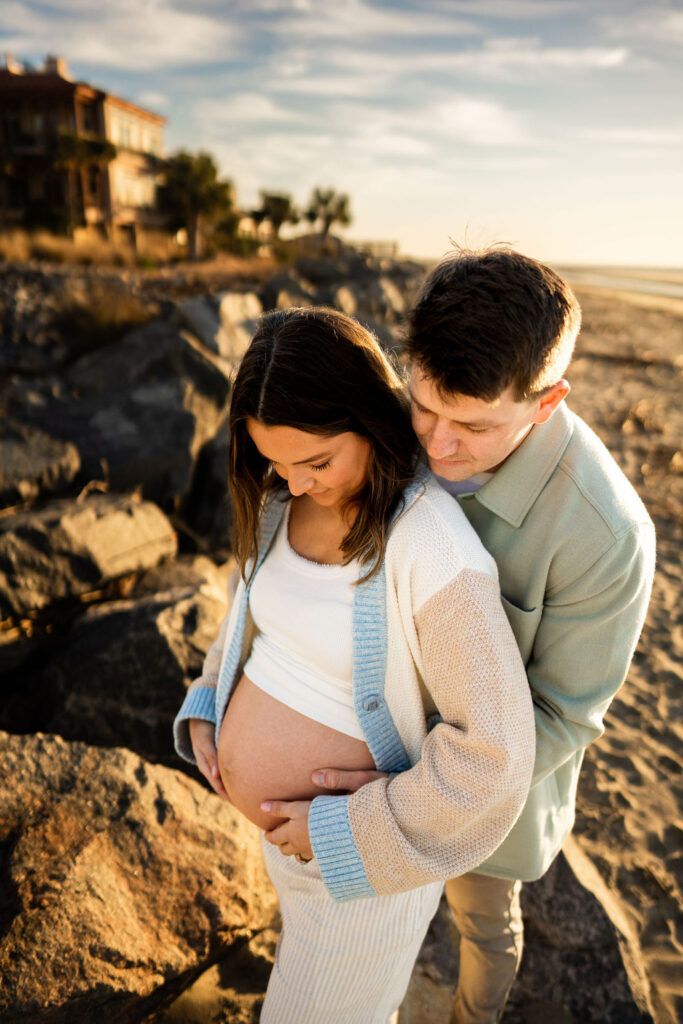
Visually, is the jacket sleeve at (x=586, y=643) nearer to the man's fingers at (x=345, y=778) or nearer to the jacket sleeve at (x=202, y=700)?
the man's fingers at (x=345, y=778)

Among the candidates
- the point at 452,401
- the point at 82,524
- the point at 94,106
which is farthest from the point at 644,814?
the point at 94,106

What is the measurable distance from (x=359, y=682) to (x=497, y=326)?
79 centimetres

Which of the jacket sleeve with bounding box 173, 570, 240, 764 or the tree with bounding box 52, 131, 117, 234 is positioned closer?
the jacket sleeve with bounding box 173, 570, 240, 764

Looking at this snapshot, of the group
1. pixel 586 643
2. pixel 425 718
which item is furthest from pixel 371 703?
pixel 586 643

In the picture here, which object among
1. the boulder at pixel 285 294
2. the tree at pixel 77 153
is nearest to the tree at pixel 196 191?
the tree at pixel 77 153

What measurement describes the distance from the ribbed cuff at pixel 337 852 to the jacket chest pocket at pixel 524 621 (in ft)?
1.73

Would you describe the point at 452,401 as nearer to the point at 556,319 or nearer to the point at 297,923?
the point at 556,319

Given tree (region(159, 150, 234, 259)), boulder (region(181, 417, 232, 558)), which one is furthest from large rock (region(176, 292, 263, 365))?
tree (region(159, 150, 234, 259))

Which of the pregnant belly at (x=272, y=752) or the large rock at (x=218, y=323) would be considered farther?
the large rock at (x=218, y=323)

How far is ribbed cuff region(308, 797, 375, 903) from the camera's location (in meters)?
1.33

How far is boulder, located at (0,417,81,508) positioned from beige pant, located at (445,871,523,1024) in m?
3.58

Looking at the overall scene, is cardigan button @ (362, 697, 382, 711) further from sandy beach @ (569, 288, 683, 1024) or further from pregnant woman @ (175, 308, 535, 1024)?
sandy beach @ (569, 288, 683, 1024)

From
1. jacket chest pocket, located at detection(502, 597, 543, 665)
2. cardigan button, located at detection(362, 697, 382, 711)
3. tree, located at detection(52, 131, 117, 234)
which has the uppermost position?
tree, located at detection(52, 131, 117, 234)

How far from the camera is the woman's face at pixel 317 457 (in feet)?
4.59
